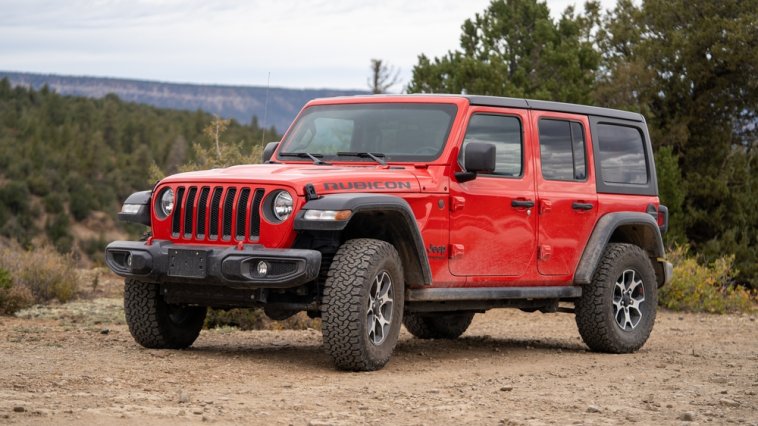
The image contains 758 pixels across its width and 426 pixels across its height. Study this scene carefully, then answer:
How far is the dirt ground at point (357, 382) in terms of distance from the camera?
5977mm

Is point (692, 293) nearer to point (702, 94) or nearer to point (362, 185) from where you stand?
point (362, 185)

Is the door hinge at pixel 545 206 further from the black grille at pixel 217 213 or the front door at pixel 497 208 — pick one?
the black grille at pixel 217 213

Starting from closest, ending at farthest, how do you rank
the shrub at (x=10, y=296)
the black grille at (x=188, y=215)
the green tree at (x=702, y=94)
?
1. the black grille at (x=188, y=215)
2. the shrub at (x=10, y=296)
3. the green tree at (x=702, y=94)

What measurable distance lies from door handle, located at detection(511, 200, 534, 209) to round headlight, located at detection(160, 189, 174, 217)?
2.58 m

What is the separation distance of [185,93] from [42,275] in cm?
8829

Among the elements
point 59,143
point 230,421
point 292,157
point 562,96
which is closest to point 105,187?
point 59,143

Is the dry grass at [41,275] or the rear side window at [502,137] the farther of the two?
the dry grass at [41,275]

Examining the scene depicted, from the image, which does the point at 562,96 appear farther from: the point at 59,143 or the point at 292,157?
the point at 59,143

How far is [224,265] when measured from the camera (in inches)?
292

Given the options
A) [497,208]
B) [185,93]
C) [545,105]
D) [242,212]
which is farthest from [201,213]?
[185,93]

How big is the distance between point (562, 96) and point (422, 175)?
55.0ft

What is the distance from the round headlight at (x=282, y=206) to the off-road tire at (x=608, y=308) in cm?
337

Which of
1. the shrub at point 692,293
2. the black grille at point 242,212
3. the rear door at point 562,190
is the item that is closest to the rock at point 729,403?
the rear door at point 562,190

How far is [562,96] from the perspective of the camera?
24.6 metres
